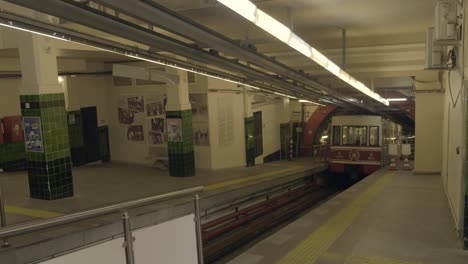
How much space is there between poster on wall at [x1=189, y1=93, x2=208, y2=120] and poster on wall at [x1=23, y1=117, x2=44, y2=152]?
5.36m

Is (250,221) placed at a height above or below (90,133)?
below

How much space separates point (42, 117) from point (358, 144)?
11067 mm

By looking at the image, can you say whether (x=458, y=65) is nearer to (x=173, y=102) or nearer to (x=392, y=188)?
(x=392, y=188)

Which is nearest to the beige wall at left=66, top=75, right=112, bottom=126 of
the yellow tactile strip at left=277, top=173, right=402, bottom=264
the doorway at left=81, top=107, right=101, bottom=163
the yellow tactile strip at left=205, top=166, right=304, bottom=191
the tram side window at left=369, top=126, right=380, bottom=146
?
the doorway at left=81, top=107, right=101, bottom=163

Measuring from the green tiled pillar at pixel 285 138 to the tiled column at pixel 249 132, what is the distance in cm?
371

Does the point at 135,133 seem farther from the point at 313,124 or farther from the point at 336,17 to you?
the point at 336,17

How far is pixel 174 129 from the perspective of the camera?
10.8 meters

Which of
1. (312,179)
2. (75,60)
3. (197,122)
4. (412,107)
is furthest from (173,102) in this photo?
(412,107)

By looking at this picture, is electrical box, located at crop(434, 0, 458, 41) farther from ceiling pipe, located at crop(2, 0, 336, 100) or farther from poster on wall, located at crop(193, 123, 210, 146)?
poster on wall, located at crop(193, 123, 210, 146)

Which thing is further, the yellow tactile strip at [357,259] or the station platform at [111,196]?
the station platform at [111,196]

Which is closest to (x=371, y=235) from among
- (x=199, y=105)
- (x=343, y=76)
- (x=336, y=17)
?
(x=343, y=76)

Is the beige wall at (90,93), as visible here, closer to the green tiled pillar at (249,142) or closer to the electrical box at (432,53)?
the green tiled pillar at (249,142)

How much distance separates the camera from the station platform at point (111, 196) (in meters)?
5.61

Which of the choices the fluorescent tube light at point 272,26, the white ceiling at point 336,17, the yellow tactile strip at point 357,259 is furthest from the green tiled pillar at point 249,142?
the fluorescent tube light at point 272,26
